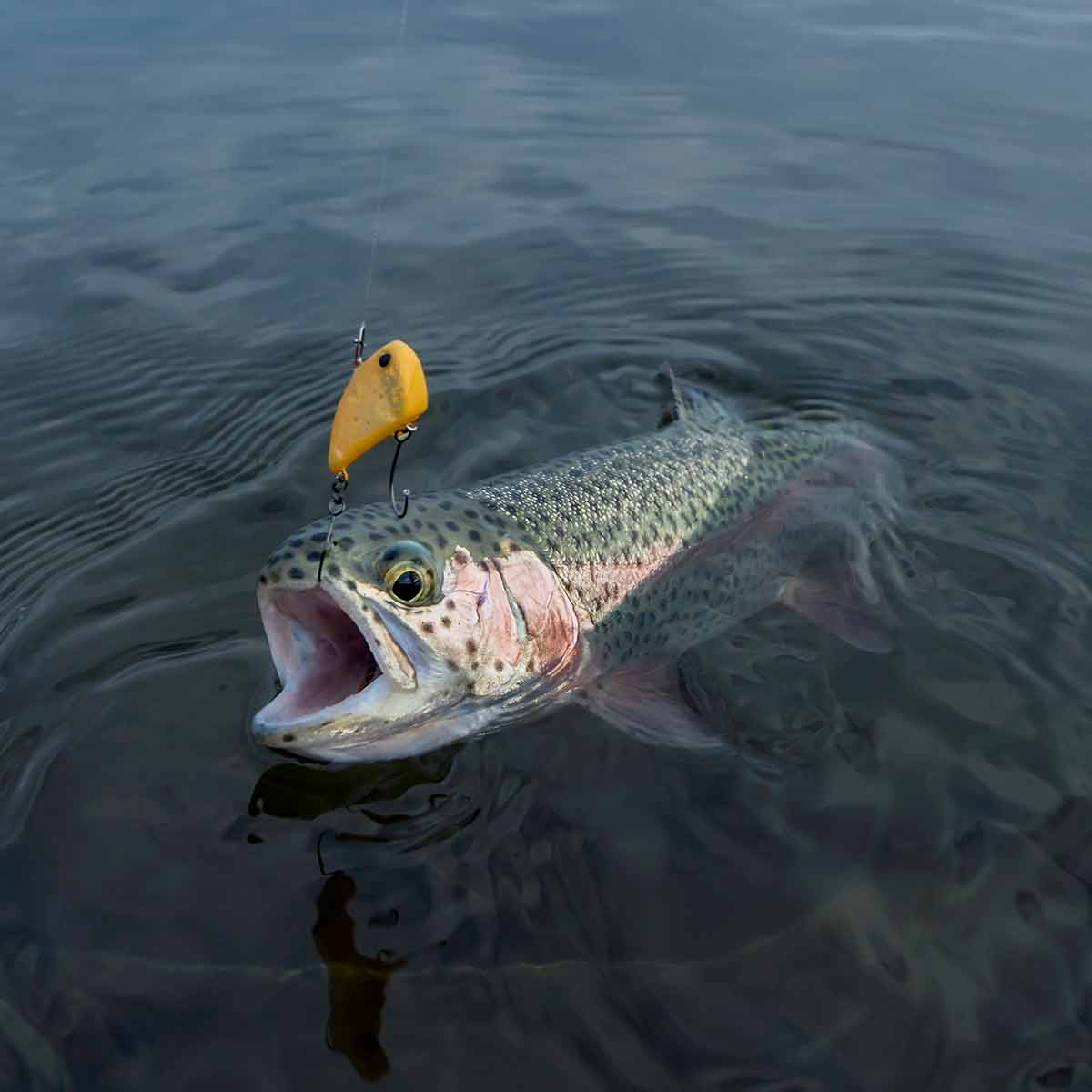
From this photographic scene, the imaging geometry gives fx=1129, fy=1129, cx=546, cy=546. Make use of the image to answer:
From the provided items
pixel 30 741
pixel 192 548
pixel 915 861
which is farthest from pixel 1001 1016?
pixel 192 548

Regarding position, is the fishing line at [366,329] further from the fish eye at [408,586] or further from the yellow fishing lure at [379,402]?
the fish eye at [408,586]

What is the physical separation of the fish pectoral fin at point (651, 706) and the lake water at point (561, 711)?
0.10m

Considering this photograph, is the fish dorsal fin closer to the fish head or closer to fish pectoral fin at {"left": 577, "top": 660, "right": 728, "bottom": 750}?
fish pectoral fin at {"left": 577, "top": 660, "right": 728, "bottom": 750}

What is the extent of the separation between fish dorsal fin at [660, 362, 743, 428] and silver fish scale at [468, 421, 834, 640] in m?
0.08

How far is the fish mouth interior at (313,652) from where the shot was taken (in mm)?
4086

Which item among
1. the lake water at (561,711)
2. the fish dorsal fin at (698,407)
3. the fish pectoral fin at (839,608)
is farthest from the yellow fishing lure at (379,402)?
the fish dorsal fin at (698,407)

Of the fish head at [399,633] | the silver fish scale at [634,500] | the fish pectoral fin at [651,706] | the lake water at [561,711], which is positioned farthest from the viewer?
the silver fish scale at [634,500]

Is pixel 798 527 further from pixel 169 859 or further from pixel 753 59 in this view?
pixel 753 59

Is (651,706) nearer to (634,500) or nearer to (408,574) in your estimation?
(634,500)

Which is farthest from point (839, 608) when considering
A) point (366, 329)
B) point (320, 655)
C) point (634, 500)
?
point (366, 329)

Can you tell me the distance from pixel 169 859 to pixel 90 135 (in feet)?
34.8

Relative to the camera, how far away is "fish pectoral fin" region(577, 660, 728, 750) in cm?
455

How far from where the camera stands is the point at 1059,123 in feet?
40.6

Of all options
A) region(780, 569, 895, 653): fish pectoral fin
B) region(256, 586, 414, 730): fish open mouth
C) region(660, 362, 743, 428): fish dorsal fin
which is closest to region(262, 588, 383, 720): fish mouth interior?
region(256, 586, 414, 730): fish open mouth
